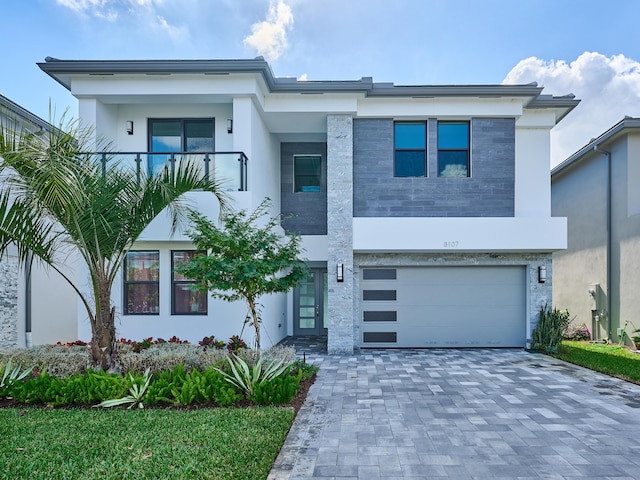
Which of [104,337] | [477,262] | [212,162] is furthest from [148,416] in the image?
[477,262]

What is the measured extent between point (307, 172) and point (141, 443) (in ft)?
31.3

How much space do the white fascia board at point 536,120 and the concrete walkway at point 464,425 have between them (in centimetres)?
632

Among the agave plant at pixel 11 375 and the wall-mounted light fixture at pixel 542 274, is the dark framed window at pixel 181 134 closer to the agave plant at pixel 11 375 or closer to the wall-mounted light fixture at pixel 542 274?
the agave plant at pixel 11 375

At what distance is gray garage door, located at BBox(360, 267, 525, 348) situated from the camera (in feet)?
35.5

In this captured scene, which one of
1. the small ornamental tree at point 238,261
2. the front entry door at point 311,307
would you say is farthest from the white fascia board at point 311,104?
the front entry door at point 311,307

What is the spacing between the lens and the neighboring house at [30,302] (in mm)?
9875

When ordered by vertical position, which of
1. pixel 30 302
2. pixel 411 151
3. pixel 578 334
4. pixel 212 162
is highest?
pixel 411 151

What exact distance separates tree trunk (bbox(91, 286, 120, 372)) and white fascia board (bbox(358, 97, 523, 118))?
292 inches

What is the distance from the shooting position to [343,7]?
11.3 m

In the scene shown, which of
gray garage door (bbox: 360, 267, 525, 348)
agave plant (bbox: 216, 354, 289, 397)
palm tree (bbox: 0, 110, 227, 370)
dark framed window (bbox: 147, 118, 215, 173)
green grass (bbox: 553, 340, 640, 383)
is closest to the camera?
palm tree (bbox: 0, 110, 227, 370)

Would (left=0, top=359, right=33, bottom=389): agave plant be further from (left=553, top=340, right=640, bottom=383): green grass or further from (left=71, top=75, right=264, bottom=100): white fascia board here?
(left=553, top=340, right=640, bottom=383): green grass

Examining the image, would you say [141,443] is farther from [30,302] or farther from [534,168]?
[534,168]

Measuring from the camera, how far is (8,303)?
9.98m

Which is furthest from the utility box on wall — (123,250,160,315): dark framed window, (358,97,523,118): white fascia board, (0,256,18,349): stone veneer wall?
(0,256,18,349): stone veneer wall
